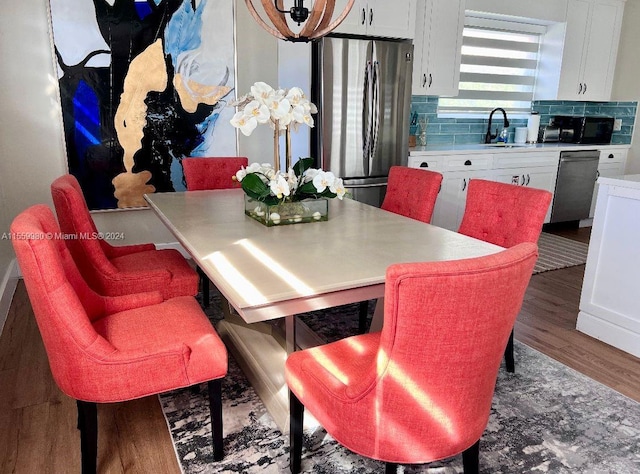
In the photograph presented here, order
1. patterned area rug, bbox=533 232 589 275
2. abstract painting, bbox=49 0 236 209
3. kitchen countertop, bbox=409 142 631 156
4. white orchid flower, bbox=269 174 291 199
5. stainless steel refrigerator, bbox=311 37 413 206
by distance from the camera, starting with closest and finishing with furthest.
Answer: white orchid flower, bbox=269 174 291 199, abstract painting, bbox=49 0 236 209, stainless steel refrigerator, bbox=311 37 413 206, patterned area rug, bbox=533 232 589 275, kitchen countertop, bbox=409 142 631 156

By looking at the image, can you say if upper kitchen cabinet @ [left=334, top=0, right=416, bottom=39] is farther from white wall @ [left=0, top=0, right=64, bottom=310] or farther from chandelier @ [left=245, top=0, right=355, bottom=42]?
white wall @ [left=0, top=0, right=64, bottom=310]

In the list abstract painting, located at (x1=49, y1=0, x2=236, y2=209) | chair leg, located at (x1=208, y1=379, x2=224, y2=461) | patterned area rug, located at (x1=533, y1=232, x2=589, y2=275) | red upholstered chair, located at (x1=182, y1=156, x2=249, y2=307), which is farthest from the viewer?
patterned area rug, located at (x1=533, y1=232, x2=589, y2=275)

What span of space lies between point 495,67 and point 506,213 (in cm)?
381

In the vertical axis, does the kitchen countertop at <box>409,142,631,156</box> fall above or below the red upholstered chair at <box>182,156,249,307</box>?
above

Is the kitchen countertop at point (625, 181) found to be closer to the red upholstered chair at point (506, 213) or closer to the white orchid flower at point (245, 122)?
the red upholstered chair at point (506, 213)

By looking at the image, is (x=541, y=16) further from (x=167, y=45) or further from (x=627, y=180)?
(x=167, y=45)

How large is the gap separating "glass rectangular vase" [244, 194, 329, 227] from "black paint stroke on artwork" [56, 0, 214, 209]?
6.33 feet

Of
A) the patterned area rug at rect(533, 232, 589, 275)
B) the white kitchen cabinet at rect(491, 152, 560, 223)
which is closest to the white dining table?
the patterned area rug at rect(533, 232, 589, 275)

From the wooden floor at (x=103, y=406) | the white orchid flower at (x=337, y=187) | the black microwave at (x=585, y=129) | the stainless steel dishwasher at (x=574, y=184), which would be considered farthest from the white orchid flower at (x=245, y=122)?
the black microwave at (x=585, y=129)

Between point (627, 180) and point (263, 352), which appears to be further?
point (627, 180)

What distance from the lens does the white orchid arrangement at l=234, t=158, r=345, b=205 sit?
84.4 inches

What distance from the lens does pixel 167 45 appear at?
3.78 metres

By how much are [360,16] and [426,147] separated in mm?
1506

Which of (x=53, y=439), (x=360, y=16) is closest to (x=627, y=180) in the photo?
(x=360, y=16)
